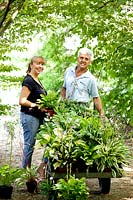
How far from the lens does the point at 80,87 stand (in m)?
5.58

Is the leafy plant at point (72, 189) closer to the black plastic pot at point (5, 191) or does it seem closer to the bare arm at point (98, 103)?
the black plastic pot at point (5, 191)

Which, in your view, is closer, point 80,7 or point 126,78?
point 126,78

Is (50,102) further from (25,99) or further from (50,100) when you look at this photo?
(25,99)

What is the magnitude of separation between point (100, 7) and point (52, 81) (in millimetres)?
7635

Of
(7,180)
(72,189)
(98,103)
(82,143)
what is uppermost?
(98,103)

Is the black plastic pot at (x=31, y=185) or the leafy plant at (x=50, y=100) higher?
the leafy plant at (x=50, y=100)

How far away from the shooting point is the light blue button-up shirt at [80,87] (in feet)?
18.2

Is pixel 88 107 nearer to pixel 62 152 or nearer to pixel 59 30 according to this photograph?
pixel 62 152

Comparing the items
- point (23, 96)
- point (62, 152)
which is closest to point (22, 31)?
point (23, 96)

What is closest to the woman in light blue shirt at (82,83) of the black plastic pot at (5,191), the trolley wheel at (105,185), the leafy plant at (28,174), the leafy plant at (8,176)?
the trolley wheel at (105,185)

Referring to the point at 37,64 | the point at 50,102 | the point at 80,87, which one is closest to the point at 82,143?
the point at 50,102

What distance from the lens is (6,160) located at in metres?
8.67

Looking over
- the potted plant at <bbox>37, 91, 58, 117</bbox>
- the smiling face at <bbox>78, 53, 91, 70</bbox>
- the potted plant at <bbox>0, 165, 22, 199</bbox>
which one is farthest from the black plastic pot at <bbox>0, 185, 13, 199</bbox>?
the smiling face at <bbox>78, 53, 91, 70</bbox>

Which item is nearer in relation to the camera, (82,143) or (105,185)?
(82,143)
